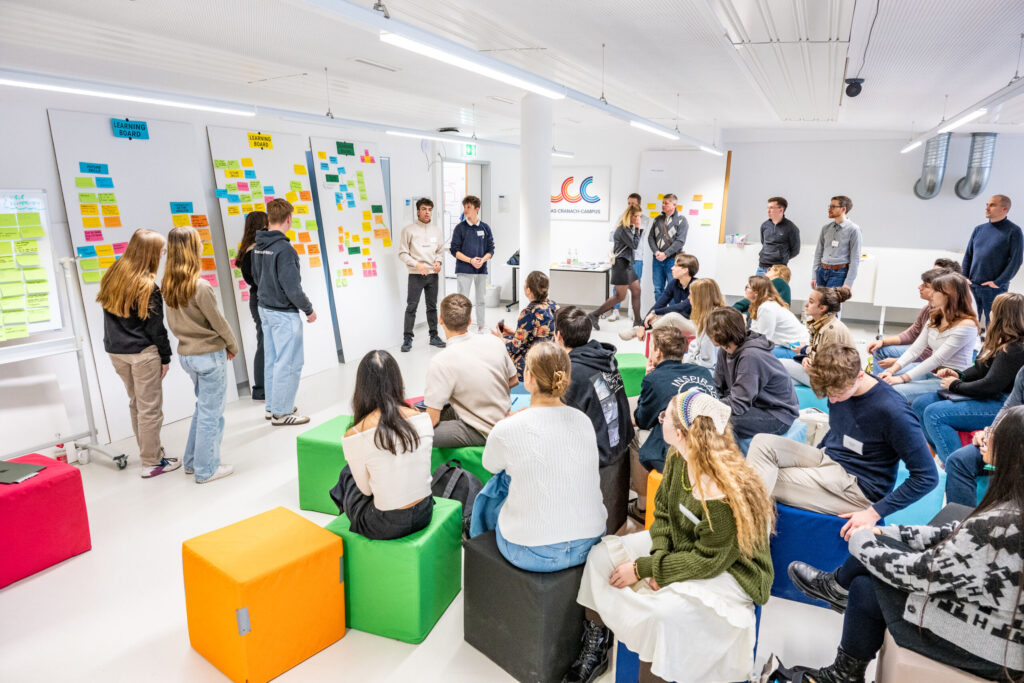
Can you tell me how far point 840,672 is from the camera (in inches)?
86.4

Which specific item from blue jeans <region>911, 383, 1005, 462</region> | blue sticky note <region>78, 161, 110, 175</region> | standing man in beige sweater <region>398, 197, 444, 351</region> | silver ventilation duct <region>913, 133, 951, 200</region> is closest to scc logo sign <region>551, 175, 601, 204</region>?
standing man in beige sweater <region>398, 197, 444, 351</region>

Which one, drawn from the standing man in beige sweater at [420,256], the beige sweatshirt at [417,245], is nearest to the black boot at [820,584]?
the standing man in beige sweater at [420,256]

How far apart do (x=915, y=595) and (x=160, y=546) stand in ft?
11.1

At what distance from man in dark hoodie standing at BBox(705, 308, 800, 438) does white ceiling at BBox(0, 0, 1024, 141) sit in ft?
5.40

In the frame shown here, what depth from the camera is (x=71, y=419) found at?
15.1 ft

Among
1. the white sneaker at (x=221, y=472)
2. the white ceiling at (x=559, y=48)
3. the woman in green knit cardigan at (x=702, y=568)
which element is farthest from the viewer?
the white sneaker at (x=221, y=472)

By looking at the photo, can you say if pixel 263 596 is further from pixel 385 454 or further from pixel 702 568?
pixel 702 568

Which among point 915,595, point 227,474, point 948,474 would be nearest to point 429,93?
point 227,474

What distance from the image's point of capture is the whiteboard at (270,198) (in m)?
5.62

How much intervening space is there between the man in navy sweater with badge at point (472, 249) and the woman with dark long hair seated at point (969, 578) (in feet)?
19.7

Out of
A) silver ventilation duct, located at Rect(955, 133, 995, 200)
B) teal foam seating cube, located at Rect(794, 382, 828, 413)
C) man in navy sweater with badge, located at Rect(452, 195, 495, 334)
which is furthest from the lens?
silver ventilation duct, located at Rect(955, 133, 995, 200)

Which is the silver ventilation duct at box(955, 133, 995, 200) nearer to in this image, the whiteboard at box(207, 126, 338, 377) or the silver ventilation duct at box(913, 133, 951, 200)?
the silver ventilation duct at box(913, 133, 951, 200)

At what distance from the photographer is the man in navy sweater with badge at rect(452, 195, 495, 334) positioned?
7.62 metres

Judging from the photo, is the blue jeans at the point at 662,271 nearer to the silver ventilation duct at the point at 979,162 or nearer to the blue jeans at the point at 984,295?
the blue jeans at the point at 984,295
